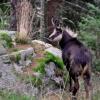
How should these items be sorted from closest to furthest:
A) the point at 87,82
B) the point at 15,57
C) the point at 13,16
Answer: the point at 87,82
the point at 15,57
the point at 13,16

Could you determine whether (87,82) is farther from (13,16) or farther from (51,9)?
(51,9)

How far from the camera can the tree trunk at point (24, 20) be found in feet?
38.7

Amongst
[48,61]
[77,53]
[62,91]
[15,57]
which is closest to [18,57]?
[15,57]

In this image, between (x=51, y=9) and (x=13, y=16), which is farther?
(x=51, y=9)

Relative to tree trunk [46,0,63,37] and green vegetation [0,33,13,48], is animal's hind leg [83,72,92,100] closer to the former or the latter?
green vegetation [0,33,13,48]

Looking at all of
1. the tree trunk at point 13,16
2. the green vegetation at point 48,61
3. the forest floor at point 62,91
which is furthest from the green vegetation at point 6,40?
the tree trunk at point 13,16

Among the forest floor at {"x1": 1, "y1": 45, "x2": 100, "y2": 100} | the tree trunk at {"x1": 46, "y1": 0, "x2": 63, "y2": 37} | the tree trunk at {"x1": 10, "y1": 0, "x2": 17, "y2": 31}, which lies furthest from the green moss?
the tree trunk at {"x1": 46, "y1": 0, "x2": 63, "y2": 37}

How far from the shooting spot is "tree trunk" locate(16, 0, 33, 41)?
11794mm

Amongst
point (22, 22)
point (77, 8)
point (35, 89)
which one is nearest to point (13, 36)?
point (22, 22)

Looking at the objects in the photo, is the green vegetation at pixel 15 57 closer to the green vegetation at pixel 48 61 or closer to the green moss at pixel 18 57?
the green moss at pixel 18 57

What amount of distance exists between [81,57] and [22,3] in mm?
3597

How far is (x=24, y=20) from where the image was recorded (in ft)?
40.2

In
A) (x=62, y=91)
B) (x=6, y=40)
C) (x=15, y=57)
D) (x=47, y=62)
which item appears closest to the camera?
(x=62, y=91)

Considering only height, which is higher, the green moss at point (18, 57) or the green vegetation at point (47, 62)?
the green moss at point (18, 57)
